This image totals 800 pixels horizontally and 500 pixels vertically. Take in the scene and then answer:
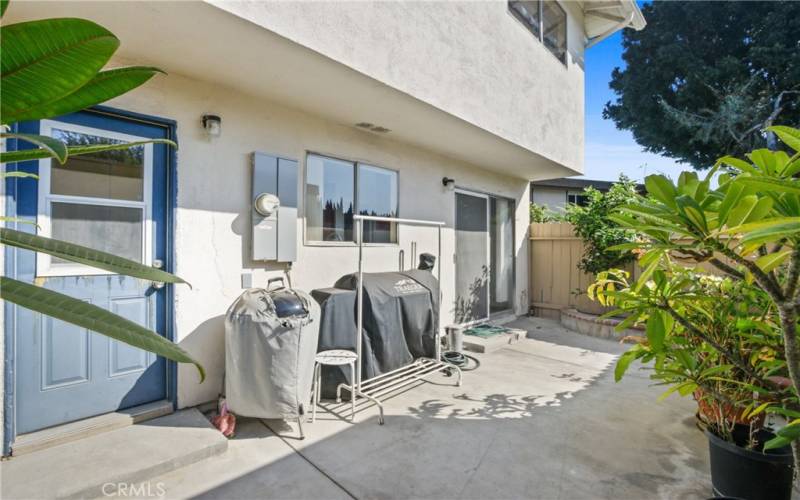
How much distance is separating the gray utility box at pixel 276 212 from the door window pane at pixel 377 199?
1.11 m

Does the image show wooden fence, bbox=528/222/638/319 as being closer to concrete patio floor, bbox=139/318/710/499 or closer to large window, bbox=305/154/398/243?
concrete patio floor, bbox=139/318/710/499

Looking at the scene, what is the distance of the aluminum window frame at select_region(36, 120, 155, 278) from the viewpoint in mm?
2834

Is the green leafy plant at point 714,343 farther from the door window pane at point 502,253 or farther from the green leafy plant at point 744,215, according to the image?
the door window pane at point 502,253

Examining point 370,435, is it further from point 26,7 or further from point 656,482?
point 26,7

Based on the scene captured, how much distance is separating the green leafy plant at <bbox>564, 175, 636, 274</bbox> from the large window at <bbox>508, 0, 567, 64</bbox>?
2.61m

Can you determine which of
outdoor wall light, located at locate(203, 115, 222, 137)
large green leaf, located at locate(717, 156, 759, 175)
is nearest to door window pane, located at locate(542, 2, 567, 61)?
outdoor wall light, located at locate(203, 115, 222, 137)

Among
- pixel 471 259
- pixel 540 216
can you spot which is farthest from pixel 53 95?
pixel 540 216

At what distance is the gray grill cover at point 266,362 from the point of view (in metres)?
3.03

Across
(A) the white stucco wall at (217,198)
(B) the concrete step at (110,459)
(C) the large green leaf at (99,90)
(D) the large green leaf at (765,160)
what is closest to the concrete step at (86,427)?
(B) the concrete step at (110,459)

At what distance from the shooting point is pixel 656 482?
258 cm

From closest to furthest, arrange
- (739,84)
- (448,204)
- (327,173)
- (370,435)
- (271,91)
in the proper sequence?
(370,435) < (271,91) < (327,173) < (448,204) < (739,84)

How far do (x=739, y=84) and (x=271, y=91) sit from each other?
1447 centimetres

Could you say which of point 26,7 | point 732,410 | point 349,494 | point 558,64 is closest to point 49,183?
point 26,7

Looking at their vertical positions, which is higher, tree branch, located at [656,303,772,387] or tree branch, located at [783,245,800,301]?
tree branch, located at [783,245,800,301]
